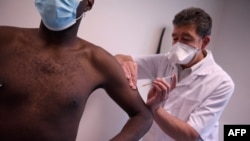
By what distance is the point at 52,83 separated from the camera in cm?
101

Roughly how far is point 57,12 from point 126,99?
47 centimetres

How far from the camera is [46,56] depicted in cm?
104

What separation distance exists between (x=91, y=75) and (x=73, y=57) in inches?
4.2

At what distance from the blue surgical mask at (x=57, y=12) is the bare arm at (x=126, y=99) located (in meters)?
0.23

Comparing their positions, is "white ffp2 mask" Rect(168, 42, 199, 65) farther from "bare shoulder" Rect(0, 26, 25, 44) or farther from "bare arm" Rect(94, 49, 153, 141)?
"bare shoulder" Rect(0, 26, 25, 44)

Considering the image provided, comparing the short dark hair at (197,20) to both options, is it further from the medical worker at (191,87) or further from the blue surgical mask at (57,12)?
the blue surgical mask at (57,12)

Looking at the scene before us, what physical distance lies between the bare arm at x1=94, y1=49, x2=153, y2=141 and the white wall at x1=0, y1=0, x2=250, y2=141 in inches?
18.1

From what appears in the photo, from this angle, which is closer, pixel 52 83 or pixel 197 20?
pixel 52 83

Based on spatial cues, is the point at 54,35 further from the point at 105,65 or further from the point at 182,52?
the point at 182,52

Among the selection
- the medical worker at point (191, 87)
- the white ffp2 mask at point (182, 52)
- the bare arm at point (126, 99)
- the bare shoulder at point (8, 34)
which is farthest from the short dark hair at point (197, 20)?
the bare shoulder at point (8, 34)

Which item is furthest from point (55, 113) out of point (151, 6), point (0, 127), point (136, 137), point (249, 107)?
point (249, 107)

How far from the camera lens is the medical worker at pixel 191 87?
1.40 metres

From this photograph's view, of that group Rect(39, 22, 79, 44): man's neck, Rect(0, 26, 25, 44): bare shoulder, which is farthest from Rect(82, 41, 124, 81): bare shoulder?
Rect(0, 26, 25, 44): bare shoulder

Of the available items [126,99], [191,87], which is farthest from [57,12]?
[191,87]
